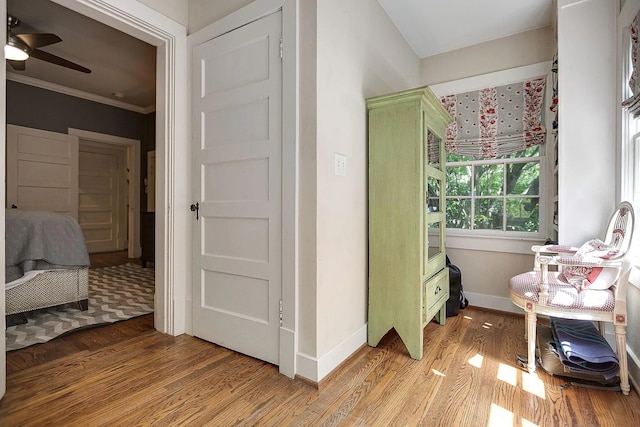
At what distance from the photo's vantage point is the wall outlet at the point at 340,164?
6.14 feet

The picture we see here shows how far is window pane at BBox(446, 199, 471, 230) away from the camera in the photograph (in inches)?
122

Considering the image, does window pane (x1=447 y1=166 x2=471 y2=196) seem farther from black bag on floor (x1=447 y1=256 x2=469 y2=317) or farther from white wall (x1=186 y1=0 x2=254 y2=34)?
white wall (x1=186 y1=0 x2=254 y2=34)

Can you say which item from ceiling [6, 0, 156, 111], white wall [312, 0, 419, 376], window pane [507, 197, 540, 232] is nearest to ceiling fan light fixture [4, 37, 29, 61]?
ceiling [6, 0, 156, 111]

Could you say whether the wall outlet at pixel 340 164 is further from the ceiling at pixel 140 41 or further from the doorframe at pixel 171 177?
the ceiling at pixel 140 41

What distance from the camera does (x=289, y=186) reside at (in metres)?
1.76

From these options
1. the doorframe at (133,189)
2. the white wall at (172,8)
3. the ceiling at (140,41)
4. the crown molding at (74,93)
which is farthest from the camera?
the doorframe at (133,189)

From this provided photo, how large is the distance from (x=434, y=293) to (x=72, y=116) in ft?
18.0

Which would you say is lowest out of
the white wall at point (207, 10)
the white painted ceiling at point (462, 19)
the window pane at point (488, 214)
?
the window pane at point (488, 214)

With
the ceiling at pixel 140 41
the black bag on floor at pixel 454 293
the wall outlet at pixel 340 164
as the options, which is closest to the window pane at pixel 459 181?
the black bag on floor at pixel 454 293

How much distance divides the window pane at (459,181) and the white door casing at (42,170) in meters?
5.22

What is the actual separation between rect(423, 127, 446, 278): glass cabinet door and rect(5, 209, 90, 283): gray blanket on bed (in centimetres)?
277

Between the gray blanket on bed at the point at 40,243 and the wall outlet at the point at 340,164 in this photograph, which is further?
the gray blanket on bed at the point at 40,243

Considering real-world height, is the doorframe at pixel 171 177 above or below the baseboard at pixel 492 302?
above

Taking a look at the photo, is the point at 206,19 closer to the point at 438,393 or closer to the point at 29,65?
the point at 438,393
